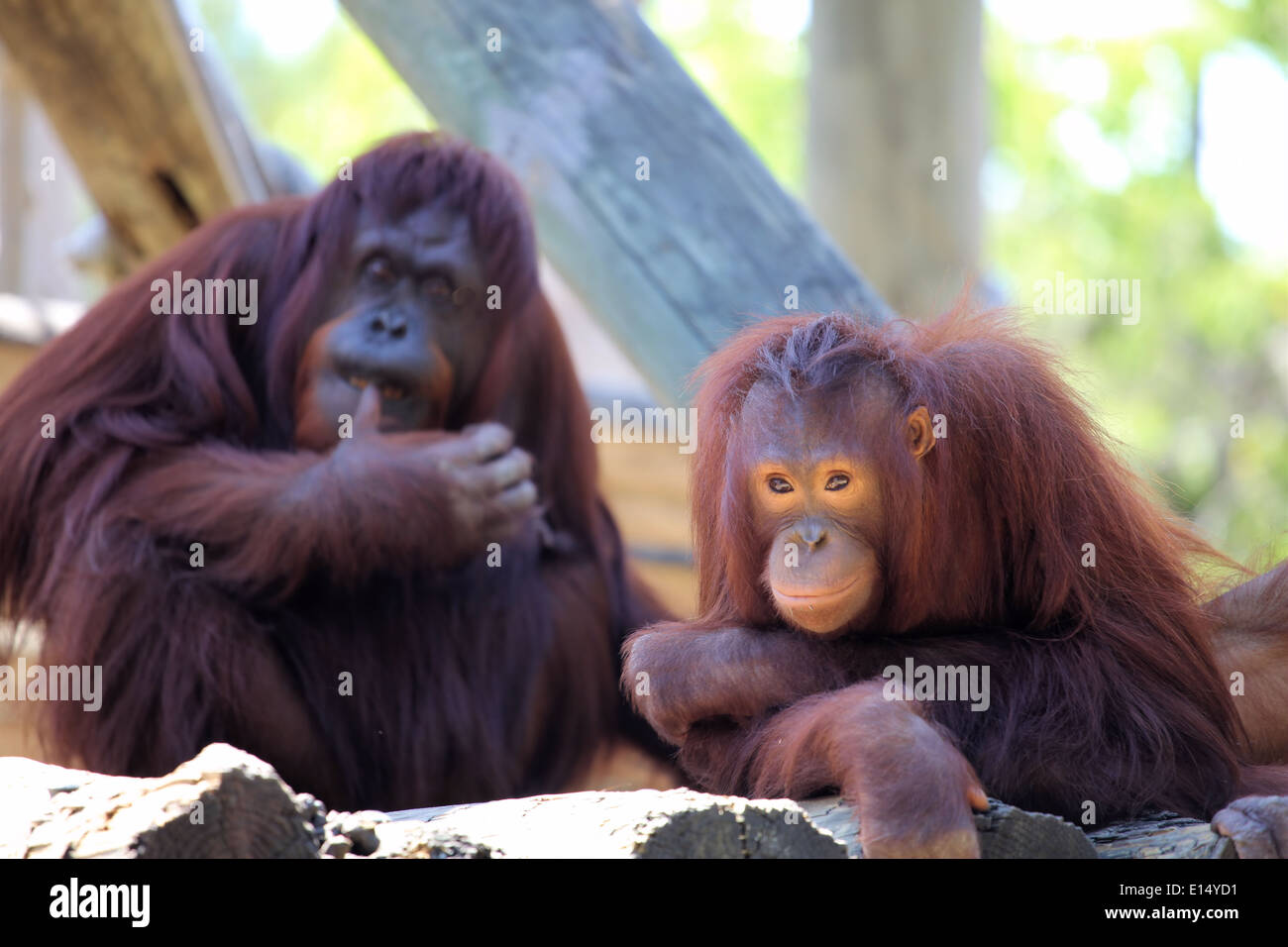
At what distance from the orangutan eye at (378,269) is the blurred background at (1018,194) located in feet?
9.07

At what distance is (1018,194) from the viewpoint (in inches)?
571

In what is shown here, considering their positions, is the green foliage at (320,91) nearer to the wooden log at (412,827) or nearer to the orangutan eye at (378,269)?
the orangutan eye at (378,269)

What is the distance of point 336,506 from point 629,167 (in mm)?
1085

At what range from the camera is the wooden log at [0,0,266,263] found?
14.3ft

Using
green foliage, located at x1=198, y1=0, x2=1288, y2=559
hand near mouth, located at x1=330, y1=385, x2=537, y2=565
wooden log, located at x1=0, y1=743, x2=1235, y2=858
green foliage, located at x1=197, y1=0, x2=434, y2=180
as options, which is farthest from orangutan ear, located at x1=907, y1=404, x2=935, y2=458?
green foliage, located at x1=197, y1=0, x2=434, y2=180

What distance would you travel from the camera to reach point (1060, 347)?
8.86 feet

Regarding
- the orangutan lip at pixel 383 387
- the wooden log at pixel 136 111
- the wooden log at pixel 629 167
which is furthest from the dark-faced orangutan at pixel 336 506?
the wooden log at pixel 136 111

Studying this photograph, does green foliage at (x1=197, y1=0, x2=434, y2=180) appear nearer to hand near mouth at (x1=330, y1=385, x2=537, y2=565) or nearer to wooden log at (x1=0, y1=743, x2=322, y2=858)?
hand near mouth at (x1=330, y1=385, x2=537, y2=565)

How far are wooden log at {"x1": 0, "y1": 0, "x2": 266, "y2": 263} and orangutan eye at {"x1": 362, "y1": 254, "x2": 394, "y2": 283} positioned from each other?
133 centimetres

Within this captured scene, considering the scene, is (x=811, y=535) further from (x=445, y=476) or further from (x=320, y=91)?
(x=320, y=91)

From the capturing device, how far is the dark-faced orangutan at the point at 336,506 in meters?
3.35
